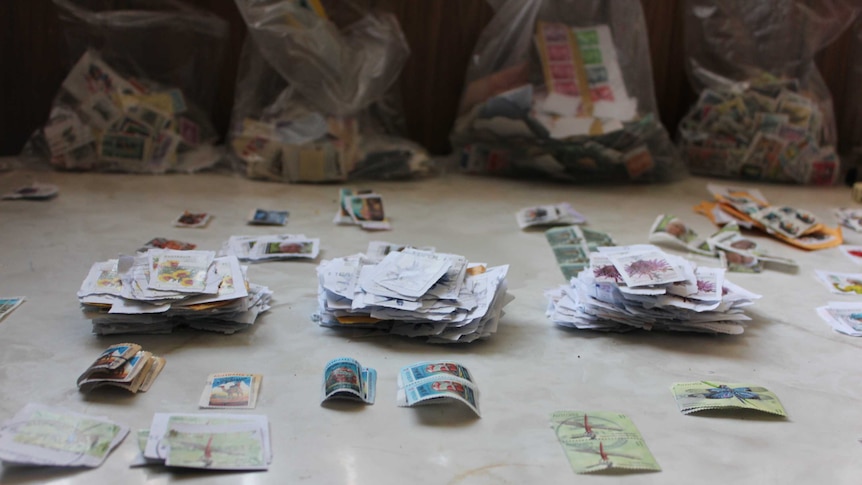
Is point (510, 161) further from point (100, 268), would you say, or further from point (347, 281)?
point (100, 268)

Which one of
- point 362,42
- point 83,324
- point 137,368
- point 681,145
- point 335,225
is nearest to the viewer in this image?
point 137,368

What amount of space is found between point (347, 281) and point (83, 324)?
0.61 meters

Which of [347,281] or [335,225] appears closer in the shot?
[347,281]

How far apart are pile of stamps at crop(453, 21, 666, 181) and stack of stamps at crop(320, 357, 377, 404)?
1.78 metres

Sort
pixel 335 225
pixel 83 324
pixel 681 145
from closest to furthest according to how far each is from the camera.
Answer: pixel 83 324 < pixel 335 225 < pixel 681 145

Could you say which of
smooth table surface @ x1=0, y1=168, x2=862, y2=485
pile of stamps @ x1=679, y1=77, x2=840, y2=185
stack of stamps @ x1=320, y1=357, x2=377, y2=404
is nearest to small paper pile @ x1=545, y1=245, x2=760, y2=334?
smooth table surface @ x1=0, y1=168, x2=862, y2=485

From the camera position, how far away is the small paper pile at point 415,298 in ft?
5.94

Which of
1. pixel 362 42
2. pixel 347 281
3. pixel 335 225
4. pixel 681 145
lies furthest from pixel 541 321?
pixel 681 145

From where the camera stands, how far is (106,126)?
312cm

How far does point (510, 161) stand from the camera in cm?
332

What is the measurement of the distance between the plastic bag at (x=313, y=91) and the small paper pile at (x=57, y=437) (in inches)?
71.5

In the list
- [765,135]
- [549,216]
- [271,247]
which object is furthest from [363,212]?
[765,135]

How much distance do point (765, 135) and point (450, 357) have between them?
2277mm

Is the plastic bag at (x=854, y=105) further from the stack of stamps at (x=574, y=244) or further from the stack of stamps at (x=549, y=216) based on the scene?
the stack of stamps at (x=574, y=244)
